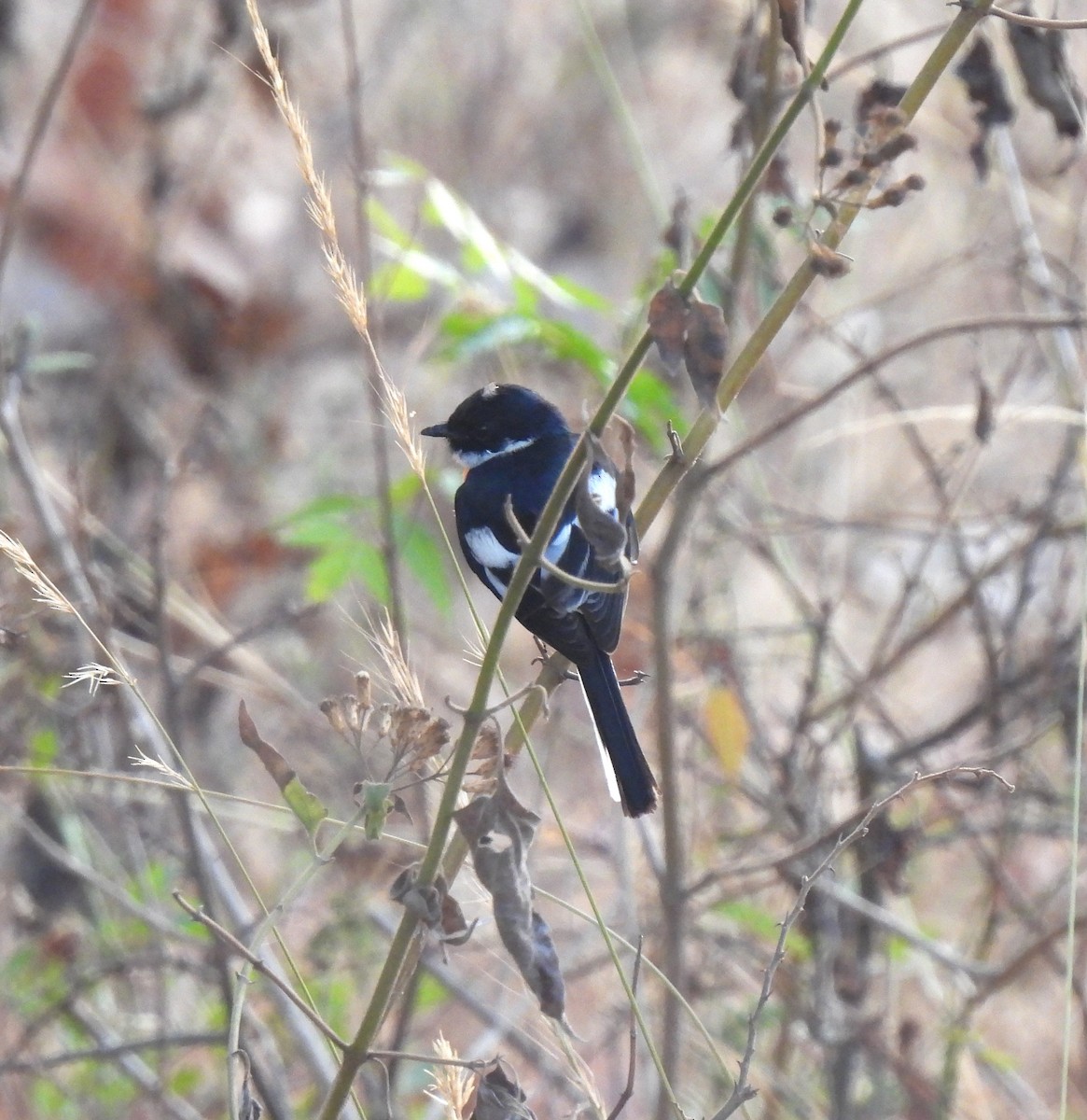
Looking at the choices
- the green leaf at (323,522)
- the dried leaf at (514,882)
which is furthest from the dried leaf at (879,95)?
the dried leaf at (514,882)

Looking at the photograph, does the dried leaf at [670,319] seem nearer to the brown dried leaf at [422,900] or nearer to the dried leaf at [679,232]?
A: the brown dried leaf at [422,900]

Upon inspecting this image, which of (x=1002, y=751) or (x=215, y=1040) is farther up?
(x=1002, y=751)

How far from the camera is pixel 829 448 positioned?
6543 millimetres

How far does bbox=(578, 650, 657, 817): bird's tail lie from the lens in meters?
1.91

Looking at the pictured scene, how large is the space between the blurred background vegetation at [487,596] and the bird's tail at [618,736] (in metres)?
0.13

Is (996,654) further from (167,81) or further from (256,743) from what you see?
(167,81)

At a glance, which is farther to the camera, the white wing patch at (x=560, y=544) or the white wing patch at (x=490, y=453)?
the white wing patch at (x=490, y=453)

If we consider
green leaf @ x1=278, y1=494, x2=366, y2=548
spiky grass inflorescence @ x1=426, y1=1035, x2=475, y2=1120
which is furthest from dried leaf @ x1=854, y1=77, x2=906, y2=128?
spiky grass inflorescence @ x1=426, y1=1035, x2=475, y2=1120

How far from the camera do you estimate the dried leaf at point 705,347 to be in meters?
1.04

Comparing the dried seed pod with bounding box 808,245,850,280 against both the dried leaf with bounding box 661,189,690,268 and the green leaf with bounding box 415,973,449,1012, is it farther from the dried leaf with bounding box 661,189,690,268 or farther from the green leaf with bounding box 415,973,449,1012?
the green leaf with bounding box 415,973,449,1012

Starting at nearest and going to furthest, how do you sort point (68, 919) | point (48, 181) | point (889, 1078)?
point (889, 1078)
point (68, 919)
point (48, 181)

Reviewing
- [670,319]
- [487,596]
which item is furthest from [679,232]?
[487,596]

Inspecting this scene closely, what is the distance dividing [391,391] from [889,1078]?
224cm

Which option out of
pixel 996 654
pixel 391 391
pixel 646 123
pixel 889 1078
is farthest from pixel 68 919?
pixel 646 123
